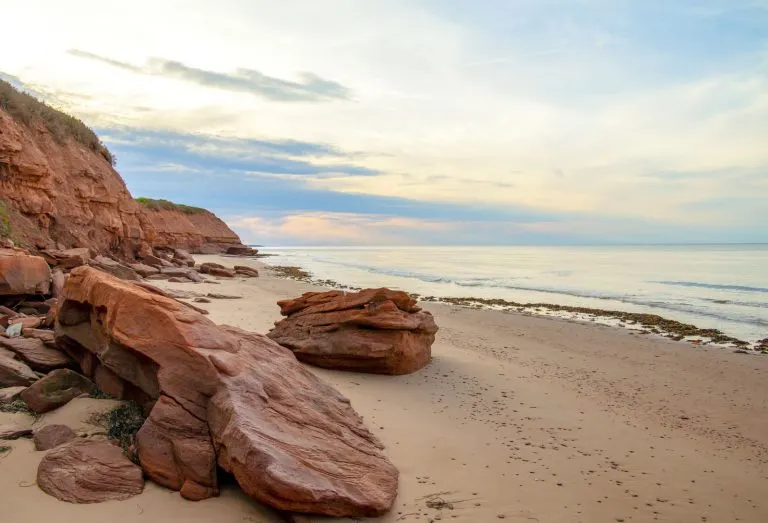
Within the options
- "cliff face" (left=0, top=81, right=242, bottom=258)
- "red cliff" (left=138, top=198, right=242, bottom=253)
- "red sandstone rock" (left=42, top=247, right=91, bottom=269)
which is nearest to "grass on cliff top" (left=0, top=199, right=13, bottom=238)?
"cliff face" (left=0, top=81, right=242, bottom=258)

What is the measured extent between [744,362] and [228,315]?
16473mm

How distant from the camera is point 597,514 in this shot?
588cm

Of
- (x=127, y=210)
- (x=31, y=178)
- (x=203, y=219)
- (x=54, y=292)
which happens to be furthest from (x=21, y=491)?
(x=203, y=219)

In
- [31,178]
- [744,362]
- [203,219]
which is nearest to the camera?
[744,362]

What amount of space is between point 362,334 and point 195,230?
219 ft

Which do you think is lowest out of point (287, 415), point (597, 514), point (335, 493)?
point (597, 514)

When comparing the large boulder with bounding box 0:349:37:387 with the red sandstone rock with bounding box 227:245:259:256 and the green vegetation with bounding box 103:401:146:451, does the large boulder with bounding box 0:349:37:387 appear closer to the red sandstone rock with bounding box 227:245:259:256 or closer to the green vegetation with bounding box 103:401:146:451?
the green vegetation with bounding box 103:401:146:451

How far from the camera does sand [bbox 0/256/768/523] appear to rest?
5324mm

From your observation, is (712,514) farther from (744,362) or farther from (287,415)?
(744,362)

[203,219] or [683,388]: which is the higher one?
[203,219]

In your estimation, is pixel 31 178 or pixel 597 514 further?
pixel 31 178

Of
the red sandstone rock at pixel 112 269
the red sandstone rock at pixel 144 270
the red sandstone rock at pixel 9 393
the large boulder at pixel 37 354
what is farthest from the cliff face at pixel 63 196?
the red sandstone rock at pixel 9 393

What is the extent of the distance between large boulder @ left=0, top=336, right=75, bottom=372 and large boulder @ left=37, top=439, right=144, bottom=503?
8.50 feet

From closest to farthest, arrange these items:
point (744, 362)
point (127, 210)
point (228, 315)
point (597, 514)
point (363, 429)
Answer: point (597, 514), point (363, 429), point (744, 362), point (228, 315), point (127, 210)
